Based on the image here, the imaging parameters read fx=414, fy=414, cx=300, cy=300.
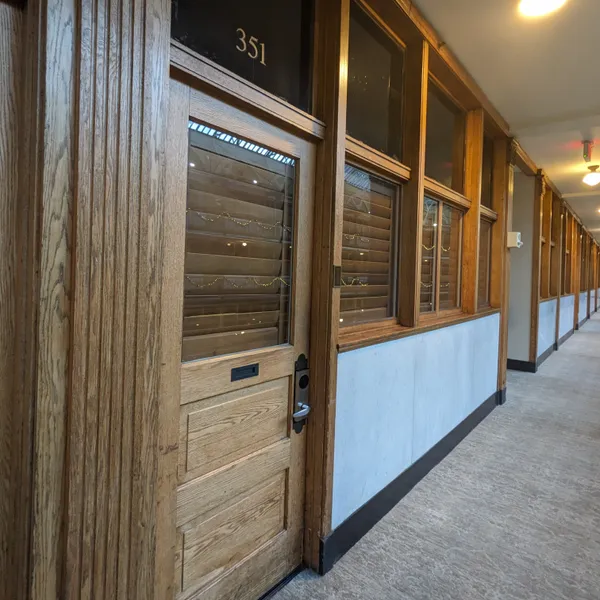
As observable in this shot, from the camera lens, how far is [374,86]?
8.13 feet

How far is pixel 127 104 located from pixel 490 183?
13.5 ft

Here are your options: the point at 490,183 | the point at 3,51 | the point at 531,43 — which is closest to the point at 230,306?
the point at 3,51

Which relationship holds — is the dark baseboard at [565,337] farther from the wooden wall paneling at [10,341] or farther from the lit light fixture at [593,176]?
the wooden wall paneling at [10,341]

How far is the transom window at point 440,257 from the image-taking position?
307 centimetres

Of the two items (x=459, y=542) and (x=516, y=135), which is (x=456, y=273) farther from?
(x=459, y=542)

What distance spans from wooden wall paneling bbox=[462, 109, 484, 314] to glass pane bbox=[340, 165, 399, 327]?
4.43 feet

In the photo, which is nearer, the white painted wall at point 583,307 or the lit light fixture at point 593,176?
the lit light fixture at point 593,176

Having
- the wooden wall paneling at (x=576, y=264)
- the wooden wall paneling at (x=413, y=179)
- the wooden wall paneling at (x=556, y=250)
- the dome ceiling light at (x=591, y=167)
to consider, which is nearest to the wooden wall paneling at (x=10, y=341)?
the wooden wall paneling at (x=413, y=179)

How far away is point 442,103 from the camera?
3.34m

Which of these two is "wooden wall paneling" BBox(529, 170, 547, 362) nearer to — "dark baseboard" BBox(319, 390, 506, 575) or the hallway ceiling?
the hallway ceiling

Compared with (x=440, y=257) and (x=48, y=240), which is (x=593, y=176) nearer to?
(x=440, y=257)

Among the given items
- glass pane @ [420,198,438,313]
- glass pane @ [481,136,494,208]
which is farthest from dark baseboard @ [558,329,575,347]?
glass pane @ [420,198,438,313]

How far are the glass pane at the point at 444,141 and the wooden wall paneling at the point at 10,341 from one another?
2683mm

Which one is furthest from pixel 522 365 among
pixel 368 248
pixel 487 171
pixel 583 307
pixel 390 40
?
pixel 583 307
